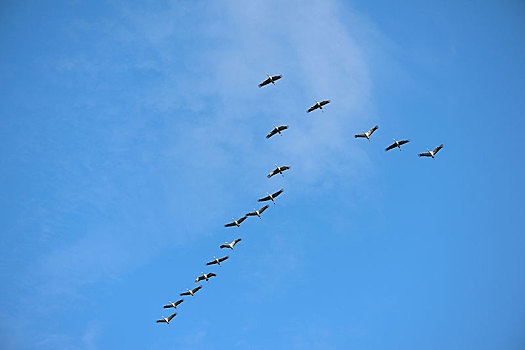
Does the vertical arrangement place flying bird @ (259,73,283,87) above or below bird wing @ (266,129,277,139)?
above

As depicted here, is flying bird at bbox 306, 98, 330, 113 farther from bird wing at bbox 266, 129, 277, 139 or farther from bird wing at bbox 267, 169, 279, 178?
bird wing at bbox 267, 169, 279, 178

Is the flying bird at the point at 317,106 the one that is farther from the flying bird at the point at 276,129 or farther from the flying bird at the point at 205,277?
the flying bird at the point at 205,277

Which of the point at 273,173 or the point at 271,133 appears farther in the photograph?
the point at 273,173

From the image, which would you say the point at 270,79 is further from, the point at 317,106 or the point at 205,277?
the point at 205,277

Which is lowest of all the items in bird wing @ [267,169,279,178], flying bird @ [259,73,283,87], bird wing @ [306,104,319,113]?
bird wing @ [267,169,279,178]

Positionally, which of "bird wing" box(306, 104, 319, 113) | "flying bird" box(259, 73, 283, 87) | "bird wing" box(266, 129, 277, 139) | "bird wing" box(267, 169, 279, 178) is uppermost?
"flying bird" box(259, 73, 283, 87)

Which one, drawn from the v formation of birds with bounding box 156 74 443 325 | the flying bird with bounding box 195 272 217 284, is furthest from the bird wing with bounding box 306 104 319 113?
the flying bird with bounding box 195 272 217 284

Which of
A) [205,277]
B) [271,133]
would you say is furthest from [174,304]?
[271,133]

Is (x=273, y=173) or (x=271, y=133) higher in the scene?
(x=271, y=133)

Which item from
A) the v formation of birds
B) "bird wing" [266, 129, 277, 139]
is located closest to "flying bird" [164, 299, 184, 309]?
the v formation of birds

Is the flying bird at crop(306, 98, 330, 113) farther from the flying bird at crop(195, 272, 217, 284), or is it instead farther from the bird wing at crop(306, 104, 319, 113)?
the flying bird at crop(195, 272, 217, 284)

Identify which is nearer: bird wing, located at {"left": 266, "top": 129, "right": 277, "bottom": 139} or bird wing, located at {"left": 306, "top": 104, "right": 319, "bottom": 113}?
bird wing, located at {"left": 266, "top": 129, "right": 277, "bottom": 139}

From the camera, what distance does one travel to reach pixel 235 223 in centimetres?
11362

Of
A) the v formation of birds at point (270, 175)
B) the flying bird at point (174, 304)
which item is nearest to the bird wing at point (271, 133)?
the v formation of birds at point (270, 175)
